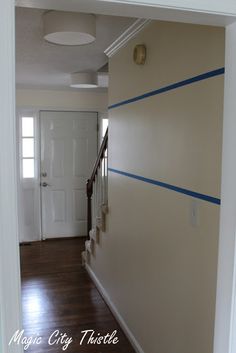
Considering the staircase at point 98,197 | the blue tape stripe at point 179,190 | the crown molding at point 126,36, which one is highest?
the crown molding at point 126,36

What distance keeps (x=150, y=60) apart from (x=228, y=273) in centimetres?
152

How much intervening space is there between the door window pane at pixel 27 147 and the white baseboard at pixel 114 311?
6.68ft

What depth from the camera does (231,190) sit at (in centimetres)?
138

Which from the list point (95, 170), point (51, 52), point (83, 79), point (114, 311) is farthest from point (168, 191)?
point (83, 79)

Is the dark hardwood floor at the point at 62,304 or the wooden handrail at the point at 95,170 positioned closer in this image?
the dark hardwood floor at the point at 62,304

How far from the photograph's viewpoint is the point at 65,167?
18.8 feet

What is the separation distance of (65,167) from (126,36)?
325cm

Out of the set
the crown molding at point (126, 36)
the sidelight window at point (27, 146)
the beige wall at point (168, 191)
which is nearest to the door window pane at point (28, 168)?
the sidelight window at point (27, 146)

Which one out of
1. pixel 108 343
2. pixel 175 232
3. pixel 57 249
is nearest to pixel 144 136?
pixel 175 232

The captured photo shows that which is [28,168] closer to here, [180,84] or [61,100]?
[61,100]

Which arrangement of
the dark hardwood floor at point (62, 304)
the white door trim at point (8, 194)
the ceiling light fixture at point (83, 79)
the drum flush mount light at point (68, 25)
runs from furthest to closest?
the ceiling light fixture at point (83, 79) < the dark hardwood floor at point (62, 304) < the drum flush mount light at point (68, 25) < the white door trim at point (8, 194)

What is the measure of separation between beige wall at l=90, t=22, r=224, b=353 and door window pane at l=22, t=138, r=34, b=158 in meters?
2.60

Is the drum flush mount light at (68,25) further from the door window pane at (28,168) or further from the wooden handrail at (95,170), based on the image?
the door window pane at (28,168)

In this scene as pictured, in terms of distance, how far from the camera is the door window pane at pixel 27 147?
5.49 meters
